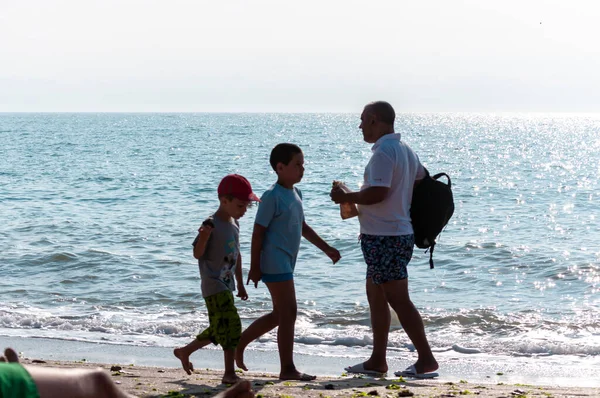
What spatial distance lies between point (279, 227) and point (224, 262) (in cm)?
46

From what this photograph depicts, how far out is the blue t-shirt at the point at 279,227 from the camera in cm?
548

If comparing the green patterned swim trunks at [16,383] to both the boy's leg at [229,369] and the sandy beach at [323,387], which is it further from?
the boy's leg at [229,369]

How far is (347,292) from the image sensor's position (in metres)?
10.9

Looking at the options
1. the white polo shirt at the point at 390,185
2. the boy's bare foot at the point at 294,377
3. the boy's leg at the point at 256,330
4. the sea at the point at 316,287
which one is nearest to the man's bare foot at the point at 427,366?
the sea at the point at 316,287

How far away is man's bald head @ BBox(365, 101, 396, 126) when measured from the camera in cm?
583

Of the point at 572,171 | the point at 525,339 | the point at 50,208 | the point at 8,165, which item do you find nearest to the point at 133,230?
the point at 50,208

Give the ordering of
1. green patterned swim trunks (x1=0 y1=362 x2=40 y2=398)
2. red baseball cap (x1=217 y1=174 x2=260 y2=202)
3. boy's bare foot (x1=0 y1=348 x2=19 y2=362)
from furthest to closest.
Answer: red baseball cap (x1=217 y1=174 x2=260 y2=202) → boy's bare foot (x1=0 y1=348 x2=19 y2=362) → green patterned swim trunks (x1=0 y1=362 x2=40 y2=398)

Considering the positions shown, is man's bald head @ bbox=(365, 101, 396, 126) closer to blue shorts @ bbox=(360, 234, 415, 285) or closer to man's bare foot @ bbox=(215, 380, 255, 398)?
blue shorts @ bbox=(360, 234, 415, 285)

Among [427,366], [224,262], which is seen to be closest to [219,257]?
[224,262]

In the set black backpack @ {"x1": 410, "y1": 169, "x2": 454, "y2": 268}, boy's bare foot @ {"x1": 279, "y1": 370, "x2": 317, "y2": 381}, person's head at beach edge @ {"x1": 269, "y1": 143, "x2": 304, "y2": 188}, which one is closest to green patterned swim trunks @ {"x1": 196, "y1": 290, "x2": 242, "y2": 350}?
boy's bare foot @ {"x1": 279, "y1": 370, "x2": 317, "y2": 381}

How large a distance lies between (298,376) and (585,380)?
260cm

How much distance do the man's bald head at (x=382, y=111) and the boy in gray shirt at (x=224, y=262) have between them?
45.0 inches

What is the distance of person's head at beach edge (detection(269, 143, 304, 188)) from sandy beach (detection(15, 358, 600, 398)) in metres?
1.41

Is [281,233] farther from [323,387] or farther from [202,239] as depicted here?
[323,387]
